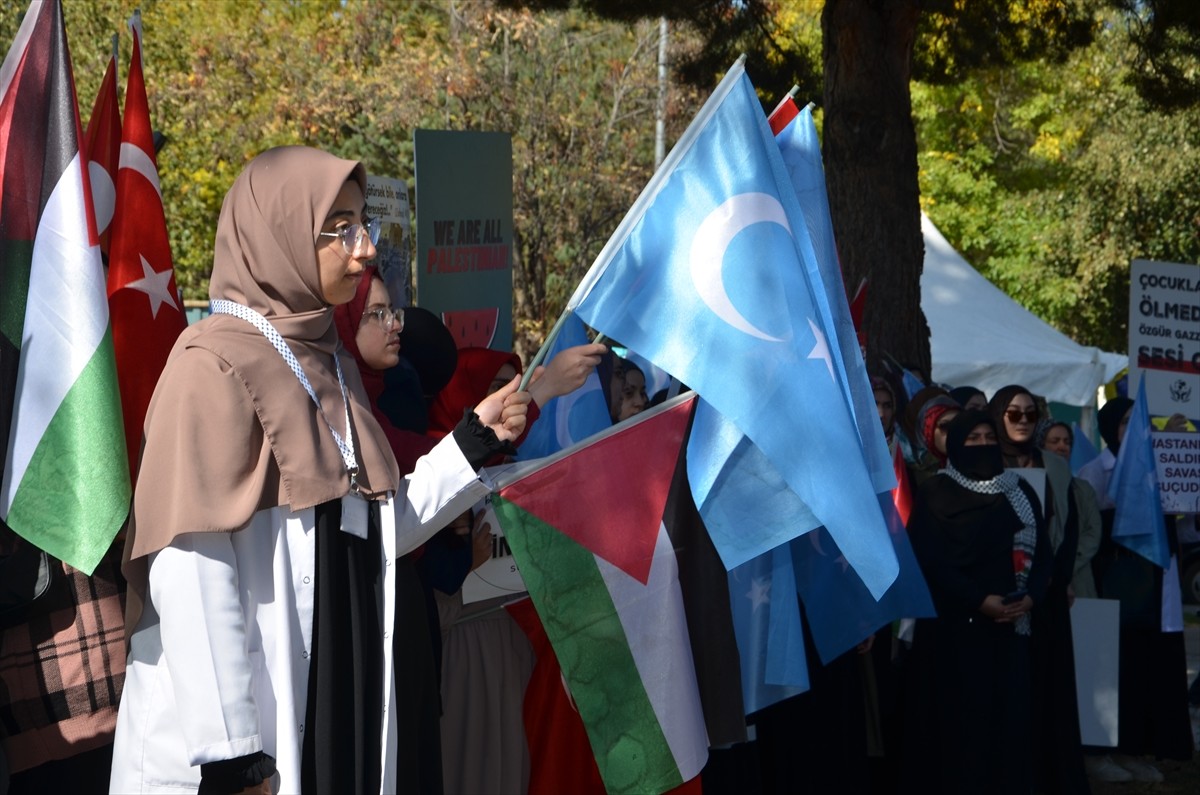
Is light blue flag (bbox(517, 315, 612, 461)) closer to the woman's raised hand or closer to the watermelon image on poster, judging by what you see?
the watermelon image on poster

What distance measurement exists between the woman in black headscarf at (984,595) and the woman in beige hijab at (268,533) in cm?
354

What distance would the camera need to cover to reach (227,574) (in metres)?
2.55

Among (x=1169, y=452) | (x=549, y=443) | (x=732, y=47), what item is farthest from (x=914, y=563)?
(x=732, y=47)

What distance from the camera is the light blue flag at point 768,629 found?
4574 millimetres

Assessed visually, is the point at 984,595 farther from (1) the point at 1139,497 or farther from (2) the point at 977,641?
(1) the point at 1139,497

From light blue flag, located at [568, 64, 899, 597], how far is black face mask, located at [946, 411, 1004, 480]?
2250mm

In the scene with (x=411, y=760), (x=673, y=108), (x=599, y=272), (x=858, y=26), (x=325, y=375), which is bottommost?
(x=411, y=760)

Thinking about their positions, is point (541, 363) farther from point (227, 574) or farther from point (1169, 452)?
point (1169, 452)

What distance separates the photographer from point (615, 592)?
12.8 ft

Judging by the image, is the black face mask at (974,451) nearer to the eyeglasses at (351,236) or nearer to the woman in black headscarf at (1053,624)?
the woman in black headscarf at (1053,624)

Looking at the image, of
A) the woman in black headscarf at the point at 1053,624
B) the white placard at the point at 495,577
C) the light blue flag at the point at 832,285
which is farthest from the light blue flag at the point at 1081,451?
the white placard at the point at 495,577

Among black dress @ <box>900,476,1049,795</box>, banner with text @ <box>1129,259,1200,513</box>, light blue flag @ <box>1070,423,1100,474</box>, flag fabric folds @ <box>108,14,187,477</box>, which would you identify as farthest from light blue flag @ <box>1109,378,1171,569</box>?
flag fabric folds @ <box>108,14,187,477</box>

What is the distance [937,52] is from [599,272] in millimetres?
7578

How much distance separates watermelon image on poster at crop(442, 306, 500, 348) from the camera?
5875 millimetres
